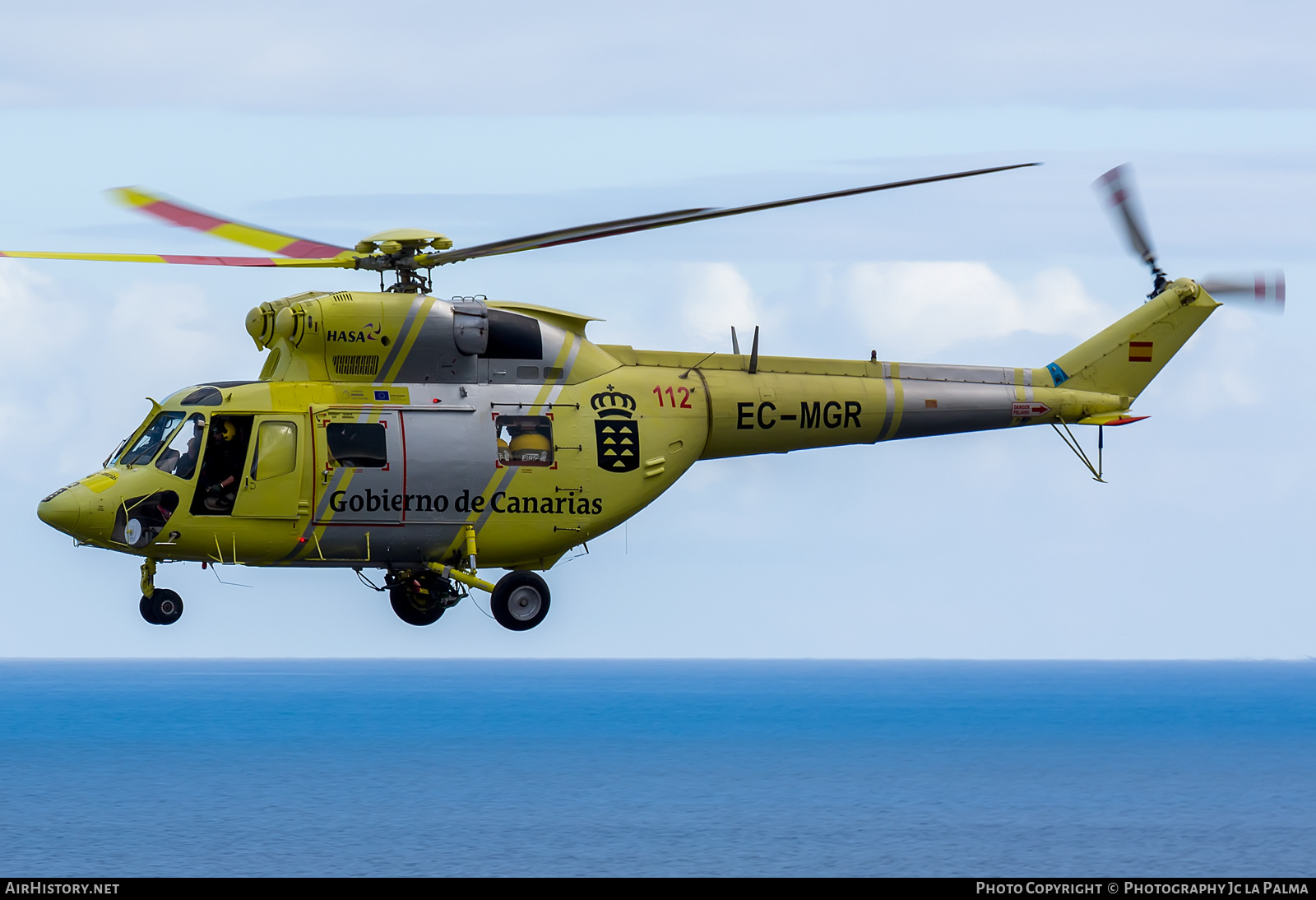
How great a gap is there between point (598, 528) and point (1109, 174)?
12.1m

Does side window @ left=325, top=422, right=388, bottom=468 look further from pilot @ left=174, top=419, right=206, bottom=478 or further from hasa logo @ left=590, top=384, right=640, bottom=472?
hasa logo @ left=590, top=384, right=640, bottom=472

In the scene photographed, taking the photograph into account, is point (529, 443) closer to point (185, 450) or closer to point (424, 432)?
point (424, 432)

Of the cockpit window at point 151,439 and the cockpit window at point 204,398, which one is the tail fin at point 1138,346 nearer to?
the cockpit window at point 204,398

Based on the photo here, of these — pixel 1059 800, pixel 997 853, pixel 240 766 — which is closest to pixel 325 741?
pixel 240 766

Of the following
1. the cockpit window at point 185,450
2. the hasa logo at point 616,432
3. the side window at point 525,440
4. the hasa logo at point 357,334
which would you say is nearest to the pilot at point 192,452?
the cockpit window at point 185,450

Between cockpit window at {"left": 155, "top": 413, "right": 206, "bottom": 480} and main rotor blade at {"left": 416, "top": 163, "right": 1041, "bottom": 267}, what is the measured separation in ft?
12.4

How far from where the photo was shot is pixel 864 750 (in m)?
187

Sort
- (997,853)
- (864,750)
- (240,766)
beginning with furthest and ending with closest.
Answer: (864,750) → (240,766) → (997,853)

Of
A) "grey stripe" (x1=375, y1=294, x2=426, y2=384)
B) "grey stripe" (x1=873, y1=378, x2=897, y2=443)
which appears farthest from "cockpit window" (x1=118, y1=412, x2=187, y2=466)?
"grey stripe" (x1=873, y1=378, x2=897, y2=443)

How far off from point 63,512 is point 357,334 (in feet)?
14.6

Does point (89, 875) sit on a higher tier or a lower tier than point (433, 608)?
lower

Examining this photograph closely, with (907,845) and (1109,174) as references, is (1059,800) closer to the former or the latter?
(907,845)

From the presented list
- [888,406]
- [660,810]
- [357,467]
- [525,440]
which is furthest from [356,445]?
[660,810]

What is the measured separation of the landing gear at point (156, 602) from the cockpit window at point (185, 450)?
130 cm
